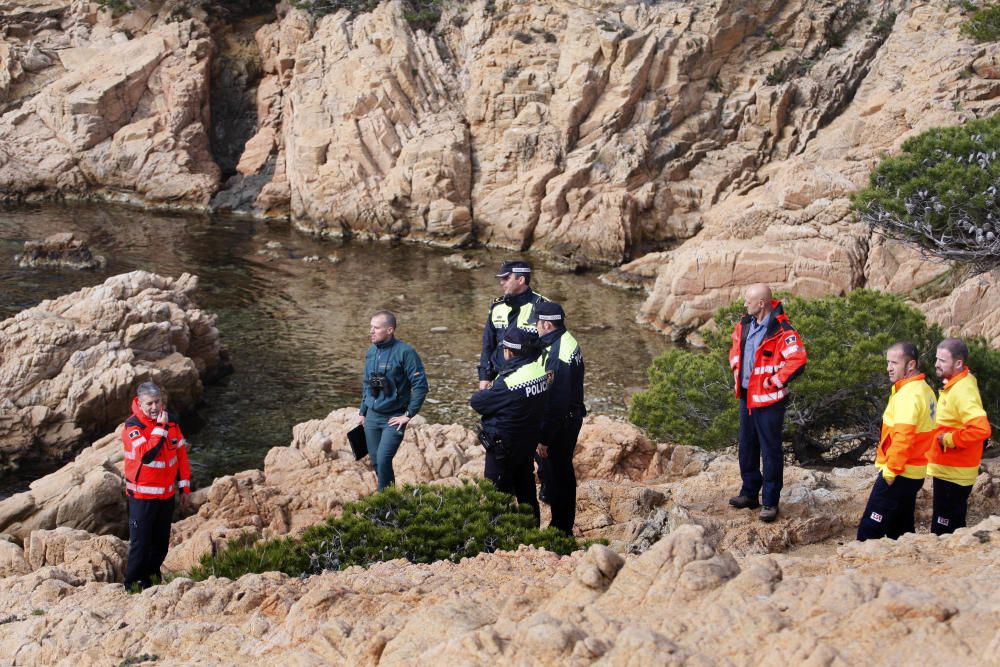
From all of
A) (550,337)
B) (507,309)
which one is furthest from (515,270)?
(550,337)

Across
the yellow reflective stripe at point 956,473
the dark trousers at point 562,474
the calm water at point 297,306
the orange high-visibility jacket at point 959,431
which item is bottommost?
the calm water at point 297,306

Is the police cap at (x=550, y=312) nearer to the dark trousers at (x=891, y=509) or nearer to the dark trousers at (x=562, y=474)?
the dark trousers at (x=562, y=474)

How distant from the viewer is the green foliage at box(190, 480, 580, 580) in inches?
302

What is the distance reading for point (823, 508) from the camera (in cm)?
891

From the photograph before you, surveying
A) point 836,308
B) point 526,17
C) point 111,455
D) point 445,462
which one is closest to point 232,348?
point 111,455

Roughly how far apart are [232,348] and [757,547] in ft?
58.2

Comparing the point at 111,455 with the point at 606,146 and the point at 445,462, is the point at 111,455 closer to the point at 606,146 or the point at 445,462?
the point at 445,462

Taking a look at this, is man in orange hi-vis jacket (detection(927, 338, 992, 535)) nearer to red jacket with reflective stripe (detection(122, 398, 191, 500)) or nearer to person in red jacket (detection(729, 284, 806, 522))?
person in red jacket (detection(729, 284, 806, 522))

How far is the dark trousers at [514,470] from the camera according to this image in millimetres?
8352

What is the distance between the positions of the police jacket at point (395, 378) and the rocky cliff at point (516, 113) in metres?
20.1

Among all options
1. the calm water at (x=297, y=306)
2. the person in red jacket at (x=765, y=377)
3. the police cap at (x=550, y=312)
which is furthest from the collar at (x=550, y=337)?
the calm water at (x=297, y=306)

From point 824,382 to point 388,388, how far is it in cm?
615

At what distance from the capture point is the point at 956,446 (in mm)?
6980

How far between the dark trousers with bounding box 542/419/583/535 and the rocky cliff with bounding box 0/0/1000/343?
68.7 feet
